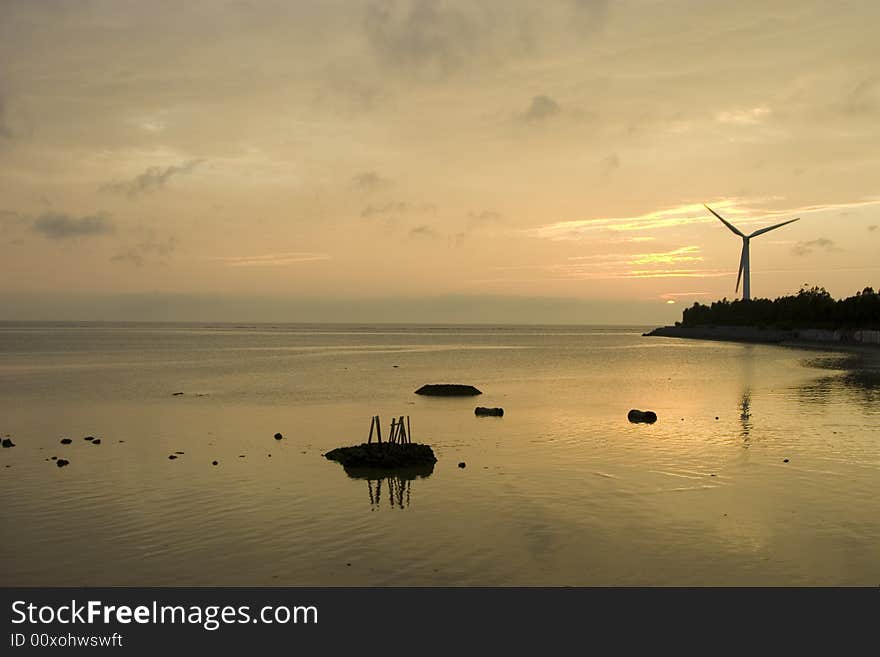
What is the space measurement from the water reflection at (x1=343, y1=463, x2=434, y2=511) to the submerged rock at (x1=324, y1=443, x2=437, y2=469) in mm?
278

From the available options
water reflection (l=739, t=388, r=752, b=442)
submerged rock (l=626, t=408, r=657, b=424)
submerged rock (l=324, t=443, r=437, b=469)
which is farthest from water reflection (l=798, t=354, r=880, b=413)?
submerged rock (l=324, t=443, r=437, b=469)

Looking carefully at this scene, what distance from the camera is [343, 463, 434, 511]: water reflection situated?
28112 mm

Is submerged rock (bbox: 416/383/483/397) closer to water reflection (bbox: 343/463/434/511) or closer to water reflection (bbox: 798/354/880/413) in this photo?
water reflection (bbox: 798/354/880/413)

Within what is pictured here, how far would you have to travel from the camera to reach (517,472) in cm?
3316

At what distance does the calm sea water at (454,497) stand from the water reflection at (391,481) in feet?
0.63

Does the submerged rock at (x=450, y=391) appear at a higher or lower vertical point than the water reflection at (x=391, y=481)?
higher

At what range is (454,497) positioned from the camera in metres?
28.5

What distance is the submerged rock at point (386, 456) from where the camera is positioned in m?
33.6

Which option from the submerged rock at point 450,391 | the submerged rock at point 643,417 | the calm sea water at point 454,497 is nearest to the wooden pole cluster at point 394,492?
the calm sea water at point 454,497

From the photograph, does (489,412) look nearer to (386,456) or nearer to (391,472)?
(386,456)

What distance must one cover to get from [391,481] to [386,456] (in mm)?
2445

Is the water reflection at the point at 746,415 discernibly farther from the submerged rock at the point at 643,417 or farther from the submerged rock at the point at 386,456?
the submerged rock at the point at 386,456

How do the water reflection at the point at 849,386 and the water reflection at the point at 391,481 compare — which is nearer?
the water reflection at the point at 391,481
